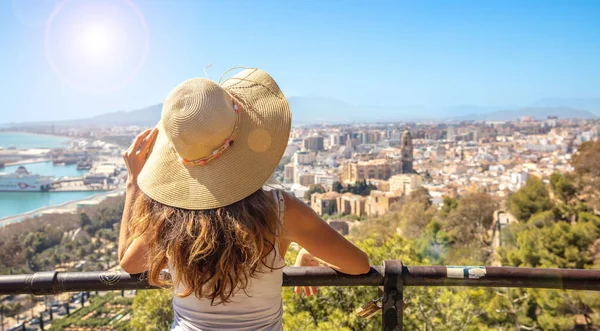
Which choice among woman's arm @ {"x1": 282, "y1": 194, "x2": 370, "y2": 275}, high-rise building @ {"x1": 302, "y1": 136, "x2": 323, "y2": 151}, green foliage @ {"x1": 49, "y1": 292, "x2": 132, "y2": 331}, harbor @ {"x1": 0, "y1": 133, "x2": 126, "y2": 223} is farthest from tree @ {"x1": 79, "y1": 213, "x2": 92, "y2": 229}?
high-rise building @ {"x1": 302, "y1": 136, "x2": 323, "y2": 151}

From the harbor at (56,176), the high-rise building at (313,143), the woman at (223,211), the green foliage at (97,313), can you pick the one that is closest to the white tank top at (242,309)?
the woman at (223,211)

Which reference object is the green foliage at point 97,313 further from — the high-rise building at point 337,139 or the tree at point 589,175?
the high-rise building at point 337,139

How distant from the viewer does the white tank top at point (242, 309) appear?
0.91m

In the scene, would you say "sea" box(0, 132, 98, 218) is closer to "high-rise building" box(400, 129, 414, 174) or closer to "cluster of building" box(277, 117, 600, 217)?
"cluster of building" box(277, 117, 600, 217)

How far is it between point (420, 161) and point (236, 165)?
181 feet

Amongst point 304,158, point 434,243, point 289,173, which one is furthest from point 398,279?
point 304,158

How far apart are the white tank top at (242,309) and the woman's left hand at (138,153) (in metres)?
0.32

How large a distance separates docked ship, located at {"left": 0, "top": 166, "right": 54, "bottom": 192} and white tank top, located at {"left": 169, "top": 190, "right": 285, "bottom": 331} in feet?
160

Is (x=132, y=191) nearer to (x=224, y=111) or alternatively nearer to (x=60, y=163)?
(x=224, y=111)

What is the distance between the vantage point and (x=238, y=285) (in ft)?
2.94

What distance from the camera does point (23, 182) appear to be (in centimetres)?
4225

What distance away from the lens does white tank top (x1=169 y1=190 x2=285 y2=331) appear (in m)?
0.91

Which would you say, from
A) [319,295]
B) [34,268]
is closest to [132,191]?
[319,295]

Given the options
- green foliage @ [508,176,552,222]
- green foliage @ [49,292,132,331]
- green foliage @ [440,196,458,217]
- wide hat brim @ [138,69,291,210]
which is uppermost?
wide hat brim @ [138,69,291,210]
